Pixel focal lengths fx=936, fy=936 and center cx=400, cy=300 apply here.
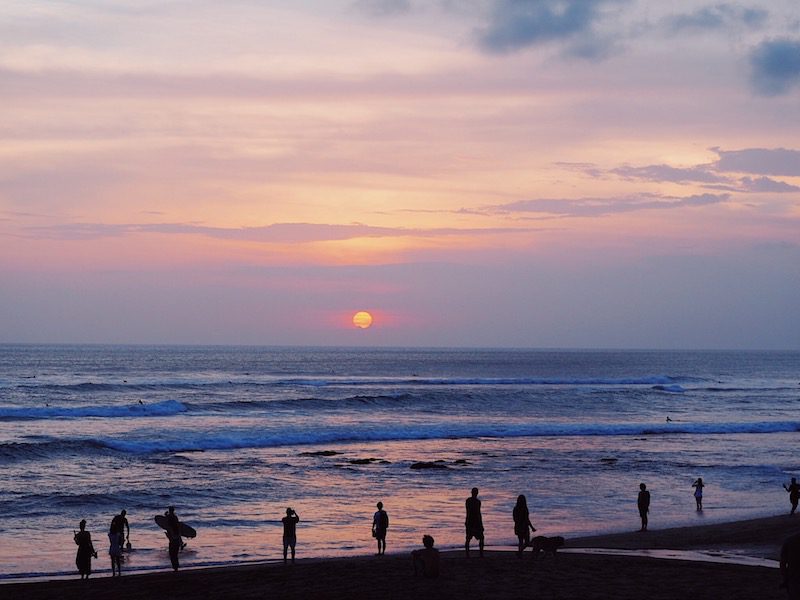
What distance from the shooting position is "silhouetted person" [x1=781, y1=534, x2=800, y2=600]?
1039cm

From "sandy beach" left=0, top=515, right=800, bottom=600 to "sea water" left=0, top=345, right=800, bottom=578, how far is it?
3.03 m

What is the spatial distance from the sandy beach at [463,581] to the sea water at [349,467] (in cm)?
303

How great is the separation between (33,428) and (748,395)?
64345 millimetres

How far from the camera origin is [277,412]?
62688 mm

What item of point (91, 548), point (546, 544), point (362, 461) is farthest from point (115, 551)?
point (362, 461)

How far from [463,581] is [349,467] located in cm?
2206

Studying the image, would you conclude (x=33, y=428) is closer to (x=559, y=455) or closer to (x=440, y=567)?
(x=559, y=455)

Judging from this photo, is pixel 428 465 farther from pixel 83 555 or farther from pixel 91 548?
pixel 83 555

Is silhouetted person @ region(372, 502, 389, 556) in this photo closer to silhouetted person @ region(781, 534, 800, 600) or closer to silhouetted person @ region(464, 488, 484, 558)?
silhouetted person @ region(464, 488, 484, 558)

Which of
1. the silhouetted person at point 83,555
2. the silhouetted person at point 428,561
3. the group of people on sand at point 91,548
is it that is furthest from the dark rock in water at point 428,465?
the silhouetted person at point 428,561

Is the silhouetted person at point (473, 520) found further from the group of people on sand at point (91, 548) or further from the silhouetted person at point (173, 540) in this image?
the group of people on sand at point (91, 548)

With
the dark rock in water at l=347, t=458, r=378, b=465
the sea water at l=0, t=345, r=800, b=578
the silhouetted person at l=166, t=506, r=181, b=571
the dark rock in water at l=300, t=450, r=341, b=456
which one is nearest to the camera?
→ the silhouetted person at l=166, t=506, r=181, b=571

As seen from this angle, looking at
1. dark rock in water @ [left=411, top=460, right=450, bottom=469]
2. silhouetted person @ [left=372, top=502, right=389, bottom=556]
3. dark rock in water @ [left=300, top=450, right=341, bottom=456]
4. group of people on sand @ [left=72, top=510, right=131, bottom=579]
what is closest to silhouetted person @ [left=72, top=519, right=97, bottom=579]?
group of people on sand @ [left=72, top=510, right=131, bottom=579]

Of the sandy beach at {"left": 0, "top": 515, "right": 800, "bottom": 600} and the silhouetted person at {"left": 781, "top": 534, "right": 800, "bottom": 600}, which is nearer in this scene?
the silhouetted person at {"left": 781, "top": 534, "right": 800, "bottom": 600}
